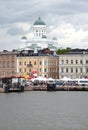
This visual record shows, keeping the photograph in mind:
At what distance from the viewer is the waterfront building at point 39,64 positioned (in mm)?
138375

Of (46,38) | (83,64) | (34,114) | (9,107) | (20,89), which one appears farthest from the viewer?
(46,38)

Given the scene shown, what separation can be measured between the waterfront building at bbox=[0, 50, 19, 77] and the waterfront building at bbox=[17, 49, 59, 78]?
0.98 m

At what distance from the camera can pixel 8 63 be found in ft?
460

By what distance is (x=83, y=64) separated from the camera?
440ft

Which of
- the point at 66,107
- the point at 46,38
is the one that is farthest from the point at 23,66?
the point at 66,107

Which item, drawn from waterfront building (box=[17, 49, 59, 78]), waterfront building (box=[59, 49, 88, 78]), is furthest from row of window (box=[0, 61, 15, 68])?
waterfront building (box=[59, 49, 88, 78])

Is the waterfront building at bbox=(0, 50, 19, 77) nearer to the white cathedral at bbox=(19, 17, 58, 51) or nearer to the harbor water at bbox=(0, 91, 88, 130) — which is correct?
the white cathedral at bbox=(19, 17, 58, 51)

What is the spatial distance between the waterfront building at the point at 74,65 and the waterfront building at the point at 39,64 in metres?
3.59

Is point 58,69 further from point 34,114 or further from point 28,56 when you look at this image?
point 34,114

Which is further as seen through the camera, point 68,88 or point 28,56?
point 28,56

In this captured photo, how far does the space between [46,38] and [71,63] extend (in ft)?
123

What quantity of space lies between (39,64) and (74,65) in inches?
325

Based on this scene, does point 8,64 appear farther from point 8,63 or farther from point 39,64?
point 39,64

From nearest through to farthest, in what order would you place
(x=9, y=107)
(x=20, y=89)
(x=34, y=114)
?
(x=34, y=114), (x=9, y=107), (x=20, y=89)
